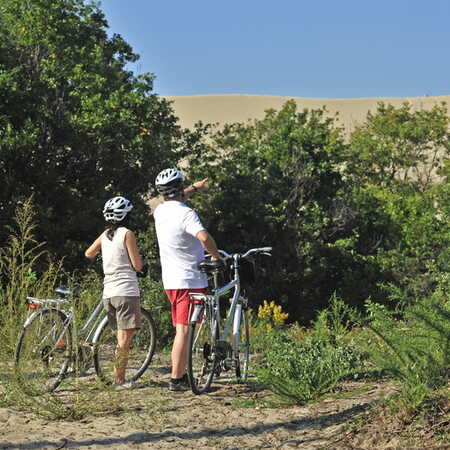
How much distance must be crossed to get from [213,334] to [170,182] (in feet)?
4.23

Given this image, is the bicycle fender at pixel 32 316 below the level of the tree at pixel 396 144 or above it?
below

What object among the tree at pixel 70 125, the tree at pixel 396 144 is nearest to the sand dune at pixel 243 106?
the tree at pixel 396 144

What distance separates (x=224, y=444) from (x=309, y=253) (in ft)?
55.1

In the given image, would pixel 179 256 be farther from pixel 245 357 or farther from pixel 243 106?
pixel 243 106

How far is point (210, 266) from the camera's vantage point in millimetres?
6754

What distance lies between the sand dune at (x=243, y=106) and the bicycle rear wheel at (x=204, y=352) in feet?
263

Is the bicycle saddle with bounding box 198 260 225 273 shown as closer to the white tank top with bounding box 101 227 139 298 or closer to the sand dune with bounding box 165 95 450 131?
the white tank top with bounding box 101 227 139 298

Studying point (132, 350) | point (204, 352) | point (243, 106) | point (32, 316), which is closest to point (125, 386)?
point (204, 352)

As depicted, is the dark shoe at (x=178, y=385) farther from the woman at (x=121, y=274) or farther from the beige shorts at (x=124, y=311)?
the beige shorts at (x=124, y=311)

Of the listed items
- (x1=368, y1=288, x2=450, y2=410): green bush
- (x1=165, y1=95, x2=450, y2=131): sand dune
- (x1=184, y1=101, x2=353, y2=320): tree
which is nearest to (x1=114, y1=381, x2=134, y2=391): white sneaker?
(x1=368, y1=288, x2=450, y2=410): green bush

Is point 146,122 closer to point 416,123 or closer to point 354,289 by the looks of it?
point 354,289

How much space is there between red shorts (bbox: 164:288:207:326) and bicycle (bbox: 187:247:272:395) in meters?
0.06

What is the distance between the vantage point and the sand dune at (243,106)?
90188mm

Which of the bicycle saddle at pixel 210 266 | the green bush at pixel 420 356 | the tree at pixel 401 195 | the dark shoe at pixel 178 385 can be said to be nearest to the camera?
the green bush at pixel 420 356
